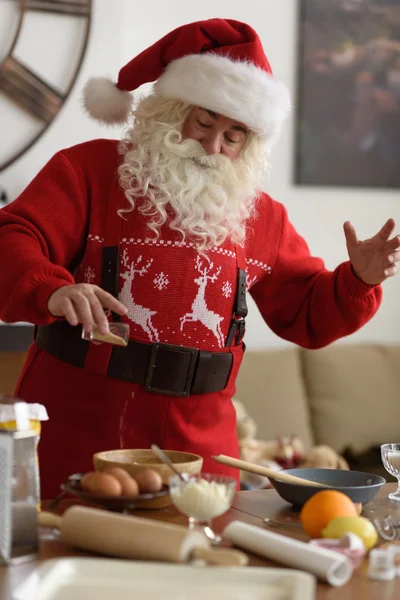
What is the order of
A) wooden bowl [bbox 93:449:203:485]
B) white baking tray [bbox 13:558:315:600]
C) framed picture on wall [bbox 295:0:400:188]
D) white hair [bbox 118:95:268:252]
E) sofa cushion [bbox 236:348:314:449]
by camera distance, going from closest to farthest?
white baking tray [bbox 13:558:315:600] → wooden bowl [bbox 93:449:203:485] → white hair [bbox 118:95:268:252] → sofa cushion [bbox 236:348:314:449] → framed picture on wall [bbox 295:0:400:188]

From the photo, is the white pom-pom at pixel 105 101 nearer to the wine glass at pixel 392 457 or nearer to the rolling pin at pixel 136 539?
the wine glass at pixel 392 457

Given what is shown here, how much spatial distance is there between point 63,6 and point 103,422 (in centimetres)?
181

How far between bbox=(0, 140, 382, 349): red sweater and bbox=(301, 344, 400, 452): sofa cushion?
140cm

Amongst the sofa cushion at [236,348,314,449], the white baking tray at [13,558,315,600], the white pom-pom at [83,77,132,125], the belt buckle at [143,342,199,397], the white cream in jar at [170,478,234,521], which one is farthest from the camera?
the sofa cushion at [236,348,314,449]

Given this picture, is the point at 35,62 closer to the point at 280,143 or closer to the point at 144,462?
the point at 280,143

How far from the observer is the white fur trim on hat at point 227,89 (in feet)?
6.43

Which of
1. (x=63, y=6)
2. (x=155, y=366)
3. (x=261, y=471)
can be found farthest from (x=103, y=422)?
(x=63, y=6)

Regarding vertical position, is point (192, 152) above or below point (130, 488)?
above

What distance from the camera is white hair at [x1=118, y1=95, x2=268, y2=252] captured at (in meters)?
1.90

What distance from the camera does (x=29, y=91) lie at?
3.01m

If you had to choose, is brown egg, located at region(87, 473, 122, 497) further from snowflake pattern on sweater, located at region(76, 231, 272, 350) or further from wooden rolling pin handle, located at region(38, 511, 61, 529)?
snowflake pattern on sweater, located at region(76, 231, 272, 350)

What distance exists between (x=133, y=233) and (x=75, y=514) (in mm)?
824

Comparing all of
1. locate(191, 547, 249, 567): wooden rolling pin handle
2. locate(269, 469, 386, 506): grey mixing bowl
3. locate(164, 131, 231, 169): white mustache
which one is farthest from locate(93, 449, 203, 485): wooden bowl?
locate(164, 131, 231, 169): white mustache

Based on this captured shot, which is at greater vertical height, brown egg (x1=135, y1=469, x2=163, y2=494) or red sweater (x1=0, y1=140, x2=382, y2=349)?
red sweater (x1=0, y1=140, x2=382, y2=349)
